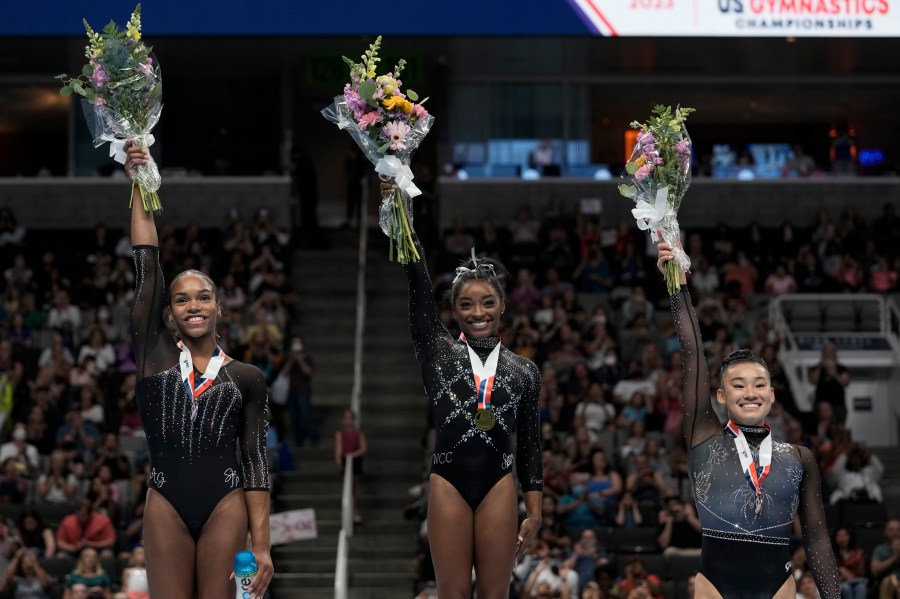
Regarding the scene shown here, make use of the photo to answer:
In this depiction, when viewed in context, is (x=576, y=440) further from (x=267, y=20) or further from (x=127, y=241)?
(x=127, y=241)

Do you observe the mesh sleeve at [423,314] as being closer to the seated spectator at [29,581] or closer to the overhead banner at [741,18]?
the seated spectator at [29,581]

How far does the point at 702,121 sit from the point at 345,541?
12.0 meters

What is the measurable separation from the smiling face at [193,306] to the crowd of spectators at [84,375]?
4.03 meters

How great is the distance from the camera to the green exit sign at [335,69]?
20.6 m

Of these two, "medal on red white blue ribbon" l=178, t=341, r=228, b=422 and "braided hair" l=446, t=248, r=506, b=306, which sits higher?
"braided hair" l=446, t=248, r=506, b=306

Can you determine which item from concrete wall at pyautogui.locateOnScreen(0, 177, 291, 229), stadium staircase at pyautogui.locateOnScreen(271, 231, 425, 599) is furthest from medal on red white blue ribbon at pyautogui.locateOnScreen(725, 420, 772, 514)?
concrete wall at pyautogui.locateOnScreen(0, 177, 291, 229)

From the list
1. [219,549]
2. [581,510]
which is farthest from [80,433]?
[219,549]

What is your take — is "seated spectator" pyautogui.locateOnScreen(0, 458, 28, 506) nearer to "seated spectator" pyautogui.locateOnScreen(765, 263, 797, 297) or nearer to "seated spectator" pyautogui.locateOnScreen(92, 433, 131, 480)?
"seated spectator" pyautogui.locateOnScreen(92, 433, 131, 480)

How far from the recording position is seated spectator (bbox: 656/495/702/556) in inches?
503

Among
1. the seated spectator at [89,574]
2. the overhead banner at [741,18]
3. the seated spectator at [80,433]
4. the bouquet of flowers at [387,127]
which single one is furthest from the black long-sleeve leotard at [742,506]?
the seated spectator at [80,433]

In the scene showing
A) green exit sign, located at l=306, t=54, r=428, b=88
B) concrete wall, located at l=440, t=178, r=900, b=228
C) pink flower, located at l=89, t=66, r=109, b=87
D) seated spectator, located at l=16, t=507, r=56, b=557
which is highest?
green exit sign, located at l=306, t=54, r=428, b=88

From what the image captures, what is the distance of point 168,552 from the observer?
5.74 m

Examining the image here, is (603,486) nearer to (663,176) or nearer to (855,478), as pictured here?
(855,478)

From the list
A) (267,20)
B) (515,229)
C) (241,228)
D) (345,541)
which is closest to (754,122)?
(515,229)
